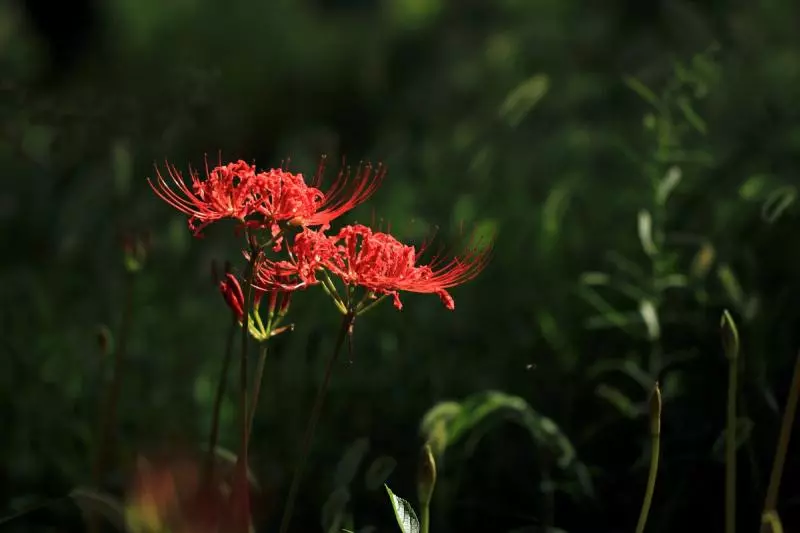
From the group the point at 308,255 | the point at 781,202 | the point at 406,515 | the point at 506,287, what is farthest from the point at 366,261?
the point at 506,287

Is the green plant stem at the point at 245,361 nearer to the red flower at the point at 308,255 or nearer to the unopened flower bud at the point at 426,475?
the red flower at the point at 308,255

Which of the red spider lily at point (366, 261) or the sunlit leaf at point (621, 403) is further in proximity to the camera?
the sunlit leaf at point (621, 403)

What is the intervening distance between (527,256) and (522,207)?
0.25 m

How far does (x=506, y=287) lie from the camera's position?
2.68m

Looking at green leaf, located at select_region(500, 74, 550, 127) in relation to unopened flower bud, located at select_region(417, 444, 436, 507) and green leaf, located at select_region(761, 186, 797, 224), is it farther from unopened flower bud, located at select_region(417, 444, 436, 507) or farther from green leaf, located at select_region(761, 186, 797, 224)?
unopened flower bud, located at select_region(417, 444, 436, 507)

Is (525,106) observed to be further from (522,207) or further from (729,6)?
(729,6)

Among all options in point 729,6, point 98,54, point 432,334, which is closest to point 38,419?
point 432,334

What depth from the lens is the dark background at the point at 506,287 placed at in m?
2.00

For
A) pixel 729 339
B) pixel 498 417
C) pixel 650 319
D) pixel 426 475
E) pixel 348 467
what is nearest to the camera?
pixel 426 475

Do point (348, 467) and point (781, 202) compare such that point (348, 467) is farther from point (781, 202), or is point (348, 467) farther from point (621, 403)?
point (781, 202)

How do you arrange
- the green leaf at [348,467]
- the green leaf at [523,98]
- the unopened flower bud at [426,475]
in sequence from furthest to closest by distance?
1. the green leaf at [523,98]
2. the green leaf at [348,467]
3. the unopened flower bud at [426,475]

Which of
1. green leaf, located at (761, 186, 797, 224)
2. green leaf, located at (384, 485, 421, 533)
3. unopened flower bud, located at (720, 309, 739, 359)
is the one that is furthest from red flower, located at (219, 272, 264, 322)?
green leaf, located at (761, 186, 797, 224)

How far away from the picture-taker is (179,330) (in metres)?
2.81

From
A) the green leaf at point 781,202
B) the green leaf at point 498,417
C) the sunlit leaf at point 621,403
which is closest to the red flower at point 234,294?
the green leaf at point 498,417
